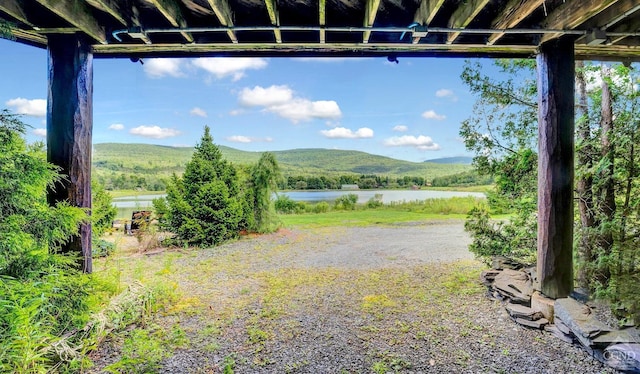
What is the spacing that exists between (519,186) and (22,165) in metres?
3.96

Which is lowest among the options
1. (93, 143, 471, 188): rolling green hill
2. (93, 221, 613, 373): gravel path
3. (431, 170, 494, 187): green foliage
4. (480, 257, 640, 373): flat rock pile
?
(93, 221, 613, 373): gravel path

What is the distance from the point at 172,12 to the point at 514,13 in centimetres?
204

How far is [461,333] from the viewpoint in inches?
78.0

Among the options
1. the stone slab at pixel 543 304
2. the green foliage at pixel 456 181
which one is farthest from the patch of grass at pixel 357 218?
the stone slab at pixel 543 304

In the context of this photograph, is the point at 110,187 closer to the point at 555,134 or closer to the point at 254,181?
the point at 254,181

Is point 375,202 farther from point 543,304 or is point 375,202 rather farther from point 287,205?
point 543,304

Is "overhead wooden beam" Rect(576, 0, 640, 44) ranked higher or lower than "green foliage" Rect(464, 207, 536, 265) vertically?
higher

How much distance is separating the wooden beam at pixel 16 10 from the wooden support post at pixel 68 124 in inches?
5.8

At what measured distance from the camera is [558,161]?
202cm

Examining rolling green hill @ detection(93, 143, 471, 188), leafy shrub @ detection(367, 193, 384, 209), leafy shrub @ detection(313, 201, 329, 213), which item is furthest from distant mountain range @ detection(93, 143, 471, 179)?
leafy shrub @ detection(313, 201, 329, 213)

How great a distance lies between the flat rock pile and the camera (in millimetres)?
1564

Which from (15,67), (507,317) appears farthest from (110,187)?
(507,317)

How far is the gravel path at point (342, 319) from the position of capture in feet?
5.43

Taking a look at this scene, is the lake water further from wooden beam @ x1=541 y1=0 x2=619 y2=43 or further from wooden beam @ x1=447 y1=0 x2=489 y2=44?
wooden beam @ x1=447 y1=0 x2=489 y2=44
